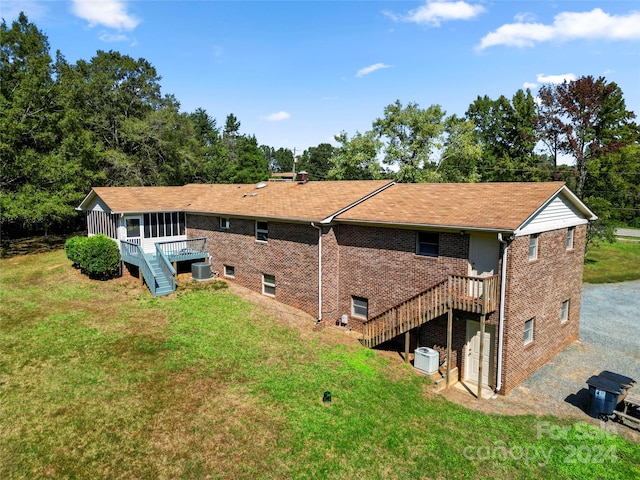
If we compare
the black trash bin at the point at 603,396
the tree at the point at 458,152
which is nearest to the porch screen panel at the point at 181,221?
the black trash bin at the point at 603,396

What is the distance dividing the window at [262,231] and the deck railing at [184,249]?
4205 millimetres

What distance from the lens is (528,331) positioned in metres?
14.0

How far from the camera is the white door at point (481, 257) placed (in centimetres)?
1238

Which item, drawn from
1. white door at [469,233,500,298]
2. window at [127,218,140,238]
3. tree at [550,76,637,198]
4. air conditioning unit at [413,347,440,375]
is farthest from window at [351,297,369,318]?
tree at [550,76,637,198]

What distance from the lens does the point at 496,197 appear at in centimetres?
1417

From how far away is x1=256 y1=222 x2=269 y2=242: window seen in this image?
61.2 ft

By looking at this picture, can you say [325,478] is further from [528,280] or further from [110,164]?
[110,164]

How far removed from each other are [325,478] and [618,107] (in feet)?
131

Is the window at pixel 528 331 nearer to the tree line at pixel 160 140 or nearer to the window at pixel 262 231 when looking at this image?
the window at pixel 262 231

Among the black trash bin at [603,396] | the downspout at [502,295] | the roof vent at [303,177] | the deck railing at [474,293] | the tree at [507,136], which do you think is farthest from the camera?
the tree at [507,136]

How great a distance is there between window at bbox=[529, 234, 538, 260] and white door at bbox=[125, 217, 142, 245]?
18.4 m

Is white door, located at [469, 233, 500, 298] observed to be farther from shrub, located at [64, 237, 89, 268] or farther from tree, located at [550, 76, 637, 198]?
tree, located at [550, 76, 637, 198]

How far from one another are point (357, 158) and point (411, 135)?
575 centimetres

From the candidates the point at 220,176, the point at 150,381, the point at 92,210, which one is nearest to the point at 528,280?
the point at 150,381
